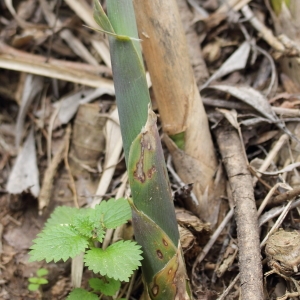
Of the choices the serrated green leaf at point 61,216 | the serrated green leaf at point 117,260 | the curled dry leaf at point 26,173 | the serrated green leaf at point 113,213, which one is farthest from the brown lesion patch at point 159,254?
Result: the curled dry leaf at point 26,173

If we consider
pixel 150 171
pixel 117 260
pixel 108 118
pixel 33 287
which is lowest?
pixel 33 287

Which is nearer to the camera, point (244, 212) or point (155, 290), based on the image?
point (155, 290)

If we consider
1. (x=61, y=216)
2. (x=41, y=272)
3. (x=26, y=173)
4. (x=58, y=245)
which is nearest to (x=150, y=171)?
(x=58, y=245)

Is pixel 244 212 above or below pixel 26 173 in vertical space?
below

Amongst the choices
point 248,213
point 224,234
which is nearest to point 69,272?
point 224,234

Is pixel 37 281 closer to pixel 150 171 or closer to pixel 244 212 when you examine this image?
pixel 150 171

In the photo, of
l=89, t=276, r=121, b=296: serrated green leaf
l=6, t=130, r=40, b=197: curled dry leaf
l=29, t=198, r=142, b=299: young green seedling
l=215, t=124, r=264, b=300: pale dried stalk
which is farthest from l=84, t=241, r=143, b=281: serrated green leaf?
l=6, t=130, r=40, b=197: curled dry leaf

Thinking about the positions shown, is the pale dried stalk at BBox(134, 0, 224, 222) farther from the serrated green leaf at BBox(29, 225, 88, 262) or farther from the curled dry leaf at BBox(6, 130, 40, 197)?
the curled dry leaf at BBox(6, 130, 40, 197)

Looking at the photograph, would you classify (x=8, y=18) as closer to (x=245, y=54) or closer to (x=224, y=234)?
(x=245, y=54)
